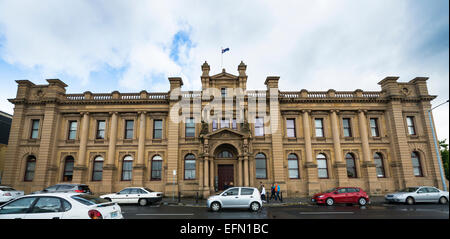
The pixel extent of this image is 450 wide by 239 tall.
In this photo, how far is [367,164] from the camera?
79.0ft

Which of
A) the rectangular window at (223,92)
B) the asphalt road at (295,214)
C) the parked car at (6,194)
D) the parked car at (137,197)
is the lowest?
the asphalt road at (295,214)

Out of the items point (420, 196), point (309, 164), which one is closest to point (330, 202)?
point (309, 164)

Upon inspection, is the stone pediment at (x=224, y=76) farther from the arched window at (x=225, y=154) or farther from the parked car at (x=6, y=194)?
the parked car at (x=6, y=194)

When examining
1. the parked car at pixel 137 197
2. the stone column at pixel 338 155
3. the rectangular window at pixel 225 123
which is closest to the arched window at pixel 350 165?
the stone column at pixel 338 155

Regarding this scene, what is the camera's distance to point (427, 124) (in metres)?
24.9

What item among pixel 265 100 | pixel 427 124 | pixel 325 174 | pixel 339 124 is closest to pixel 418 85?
pixel 427 124

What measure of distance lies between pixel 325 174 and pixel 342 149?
10.6ft

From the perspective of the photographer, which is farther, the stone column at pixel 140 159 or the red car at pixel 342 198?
the stone column at pixel 140 159

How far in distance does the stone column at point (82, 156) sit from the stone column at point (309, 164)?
22.6m

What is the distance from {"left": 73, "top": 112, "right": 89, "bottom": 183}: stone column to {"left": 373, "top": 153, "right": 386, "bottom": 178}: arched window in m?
30.2

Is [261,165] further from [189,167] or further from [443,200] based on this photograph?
[443,200]

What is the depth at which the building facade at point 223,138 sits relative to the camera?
77.8ft

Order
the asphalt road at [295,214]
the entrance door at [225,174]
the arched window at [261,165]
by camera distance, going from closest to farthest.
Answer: the asphalt road at [295,214], the entrance door at [225,174], the arched window at [261,165]
